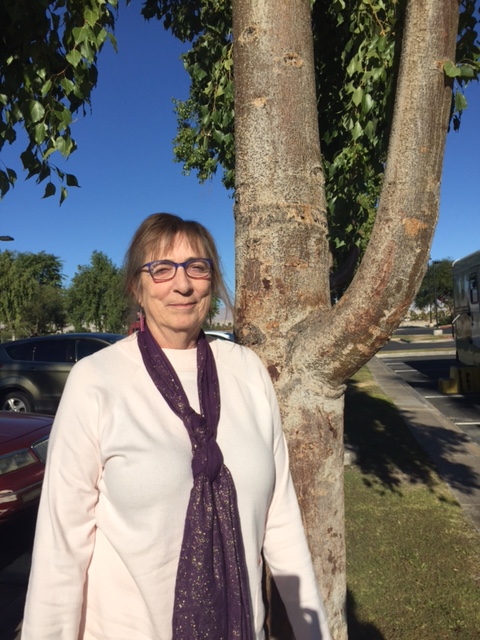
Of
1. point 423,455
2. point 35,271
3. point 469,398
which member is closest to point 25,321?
point 35,271

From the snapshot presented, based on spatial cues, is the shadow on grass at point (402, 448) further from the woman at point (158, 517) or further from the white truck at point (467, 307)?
the woman at point (158, 517)

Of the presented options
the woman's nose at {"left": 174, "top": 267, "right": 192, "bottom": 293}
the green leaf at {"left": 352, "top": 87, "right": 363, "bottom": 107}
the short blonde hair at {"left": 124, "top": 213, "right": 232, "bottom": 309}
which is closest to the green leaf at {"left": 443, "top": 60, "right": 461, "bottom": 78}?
the short blonde hair at {"left": 124, "top": 213, "right": 232, "bottom": 309}

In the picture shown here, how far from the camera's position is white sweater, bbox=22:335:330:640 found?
4.78ft

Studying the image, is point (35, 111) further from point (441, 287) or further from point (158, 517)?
point (441, 287)

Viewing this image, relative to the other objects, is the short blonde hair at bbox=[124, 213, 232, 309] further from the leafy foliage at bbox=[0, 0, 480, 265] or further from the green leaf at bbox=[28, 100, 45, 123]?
the green leaf at bbox=[28, 100, 45, 123]

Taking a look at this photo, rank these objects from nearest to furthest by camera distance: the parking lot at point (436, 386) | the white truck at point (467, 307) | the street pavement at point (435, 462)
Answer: the street pavement at point (435, 462)
the parking lot at point (436, 386)
the white truck at point (467, 307)

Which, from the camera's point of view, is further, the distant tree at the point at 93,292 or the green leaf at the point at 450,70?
the distant tree at the point at 93,292

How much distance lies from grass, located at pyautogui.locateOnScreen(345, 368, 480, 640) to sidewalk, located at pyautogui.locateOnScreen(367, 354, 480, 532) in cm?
14

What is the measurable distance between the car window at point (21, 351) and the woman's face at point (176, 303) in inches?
358

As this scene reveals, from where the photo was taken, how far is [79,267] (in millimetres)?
48250

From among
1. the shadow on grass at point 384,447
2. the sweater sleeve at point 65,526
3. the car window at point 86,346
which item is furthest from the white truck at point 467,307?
the sweater sleeve at point 65,526

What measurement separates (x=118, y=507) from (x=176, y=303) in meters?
0.61

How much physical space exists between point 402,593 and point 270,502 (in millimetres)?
2524

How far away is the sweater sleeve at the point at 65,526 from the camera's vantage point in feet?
4.79
